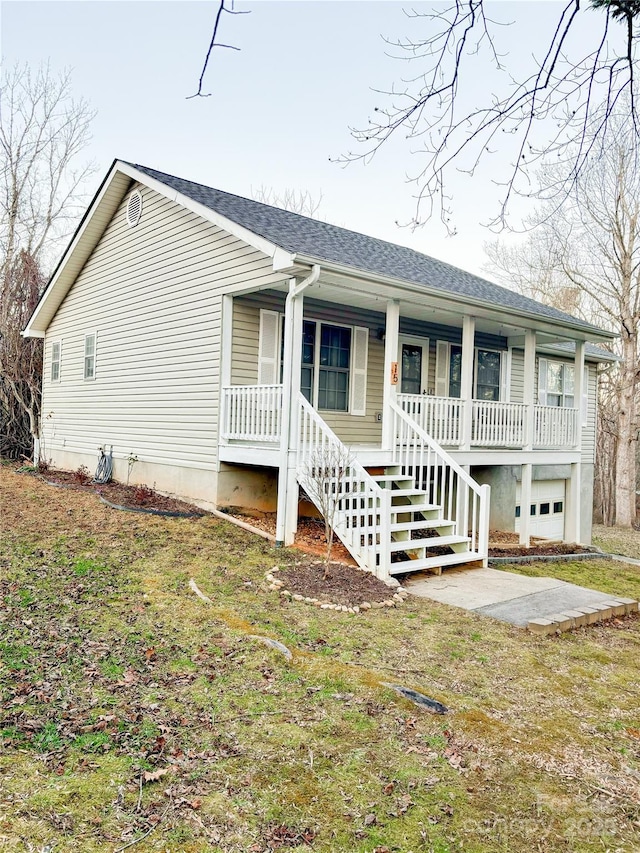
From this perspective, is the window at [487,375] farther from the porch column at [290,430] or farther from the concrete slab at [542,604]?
the concrete slab at [542,604]

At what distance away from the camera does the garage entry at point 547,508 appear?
15.0 meters

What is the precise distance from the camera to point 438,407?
423 inches

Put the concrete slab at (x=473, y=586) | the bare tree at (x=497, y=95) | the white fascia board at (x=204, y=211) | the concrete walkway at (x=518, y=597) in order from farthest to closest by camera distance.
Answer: the white fascia board at (x=204, y=211) < the concrete slab at (x=473, y=586) < the concrete walkway at (x=518, y=597) < the bare tree at (x=497, y=95)

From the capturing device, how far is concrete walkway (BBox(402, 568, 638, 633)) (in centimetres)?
622

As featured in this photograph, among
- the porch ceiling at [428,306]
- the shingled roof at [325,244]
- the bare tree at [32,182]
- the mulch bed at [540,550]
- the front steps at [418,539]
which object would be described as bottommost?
the mulch bed at [540,550]

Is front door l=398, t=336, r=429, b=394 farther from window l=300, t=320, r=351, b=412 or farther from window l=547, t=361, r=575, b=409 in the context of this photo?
window l=547, t=361, r=575, b=409

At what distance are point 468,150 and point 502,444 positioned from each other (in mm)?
7630

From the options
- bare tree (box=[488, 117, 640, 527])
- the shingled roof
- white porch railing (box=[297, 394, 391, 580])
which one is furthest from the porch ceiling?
bare tree (box=[488, 117, 640, 527])

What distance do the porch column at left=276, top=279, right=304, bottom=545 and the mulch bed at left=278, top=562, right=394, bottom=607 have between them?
3.08ft

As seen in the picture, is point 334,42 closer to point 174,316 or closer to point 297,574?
point 297,574

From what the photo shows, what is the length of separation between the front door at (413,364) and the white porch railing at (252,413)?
13.5ft

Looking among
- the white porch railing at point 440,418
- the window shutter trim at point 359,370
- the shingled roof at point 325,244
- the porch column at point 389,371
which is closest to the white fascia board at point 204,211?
the shingled roof at point 325,244

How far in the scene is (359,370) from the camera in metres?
11.6

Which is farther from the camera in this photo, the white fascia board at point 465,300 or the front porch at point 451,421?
the front porch at point 451,421
